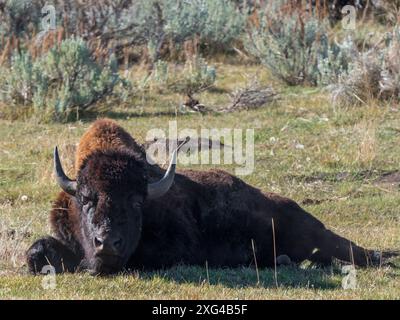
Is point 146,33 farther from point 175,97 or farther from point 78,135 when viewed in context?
point 78,135

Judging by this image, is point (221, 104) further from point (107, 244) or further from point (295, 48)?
point (107, 244)

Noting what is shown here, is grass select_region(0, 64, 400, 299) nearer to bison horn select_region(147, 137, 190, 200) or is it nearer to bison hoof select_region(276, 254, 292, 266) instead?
bison hoof select_region(276, 254, 292, 266)

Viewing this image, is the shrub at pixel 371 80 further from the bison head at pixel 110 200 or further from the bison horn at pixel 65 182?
the bison horn at pixel 65 182

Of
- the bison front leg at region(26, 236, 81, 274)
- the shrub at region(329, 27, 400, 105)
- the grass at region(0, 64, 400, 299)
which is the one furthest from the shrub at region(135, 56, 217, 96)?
the bison front leg at region(26, 236, 81, 274)

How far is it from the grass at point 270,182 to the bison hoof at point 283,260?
306 mm

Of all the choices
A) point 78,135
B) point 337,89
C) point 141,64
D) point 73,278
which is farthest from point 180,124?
point 73,278

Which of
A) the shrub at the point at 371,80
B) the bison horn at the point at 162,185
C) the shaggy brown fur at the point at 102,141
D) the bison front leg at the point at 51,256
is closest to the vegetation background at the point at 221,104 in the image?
the shrub at the point at 371,80

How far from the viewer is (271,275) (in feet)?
29.8

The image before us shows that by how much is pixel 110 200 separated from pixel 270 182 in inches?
214

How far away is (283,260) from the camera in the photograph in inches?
386

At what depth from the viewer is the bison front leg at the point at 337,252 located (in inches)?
383

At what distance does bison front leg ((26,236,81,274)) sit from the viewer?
8.89 m

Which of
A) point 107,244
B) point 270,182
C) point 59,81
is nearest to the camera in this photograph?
point 107,244

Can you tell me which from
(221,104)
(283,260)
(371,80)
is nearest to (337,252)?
(283,260)
